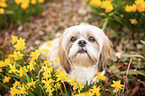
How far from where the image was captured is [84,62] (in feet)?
5.84

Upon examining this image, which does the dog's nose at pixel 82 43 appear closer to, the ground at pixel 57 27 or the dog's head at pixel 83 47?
the dog's head at pixel 83 47

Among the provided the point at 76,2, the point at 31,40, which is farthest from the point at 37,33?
the point at 76,2

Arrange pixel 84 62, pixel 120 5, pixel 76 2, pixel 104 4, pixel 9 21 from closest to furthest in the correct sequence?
pixel 84 62
pixel 104 4
pixel 120 5
pixel 9 21
pixel 76 2

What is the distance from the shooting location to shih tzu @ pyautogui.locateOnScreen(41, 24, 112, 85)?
5.52ft

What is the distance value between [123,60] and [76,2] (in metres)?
2.59

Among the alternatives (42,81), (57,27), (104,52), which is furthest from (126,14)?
(42,81)

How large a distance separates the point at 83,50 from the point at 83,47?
7 centimetres

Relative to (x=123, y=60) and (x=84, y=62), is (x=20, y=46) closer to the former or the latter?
(x=84, y=62)

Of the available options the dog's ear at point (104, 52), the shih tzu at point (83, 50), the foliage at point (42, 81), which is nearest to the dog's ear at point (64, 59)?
the shih tzu at point (83, 50)

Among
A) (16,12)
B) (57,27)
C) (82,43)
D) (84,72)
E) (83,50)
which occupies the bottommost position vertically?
(84,72)

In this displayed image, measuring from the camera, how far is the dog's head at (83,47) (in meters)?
1.67

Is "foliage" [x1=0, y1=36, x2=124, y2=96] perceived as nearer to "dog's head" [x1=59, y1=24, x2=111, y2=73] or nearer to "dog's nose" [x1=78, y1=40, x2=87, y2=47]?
"dog's head" [x1=59, y1=24, x2=111, y2=73]

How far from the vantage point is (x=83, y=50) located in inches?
67.2

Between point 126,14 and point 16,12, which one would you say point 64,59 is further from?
point 16,12
